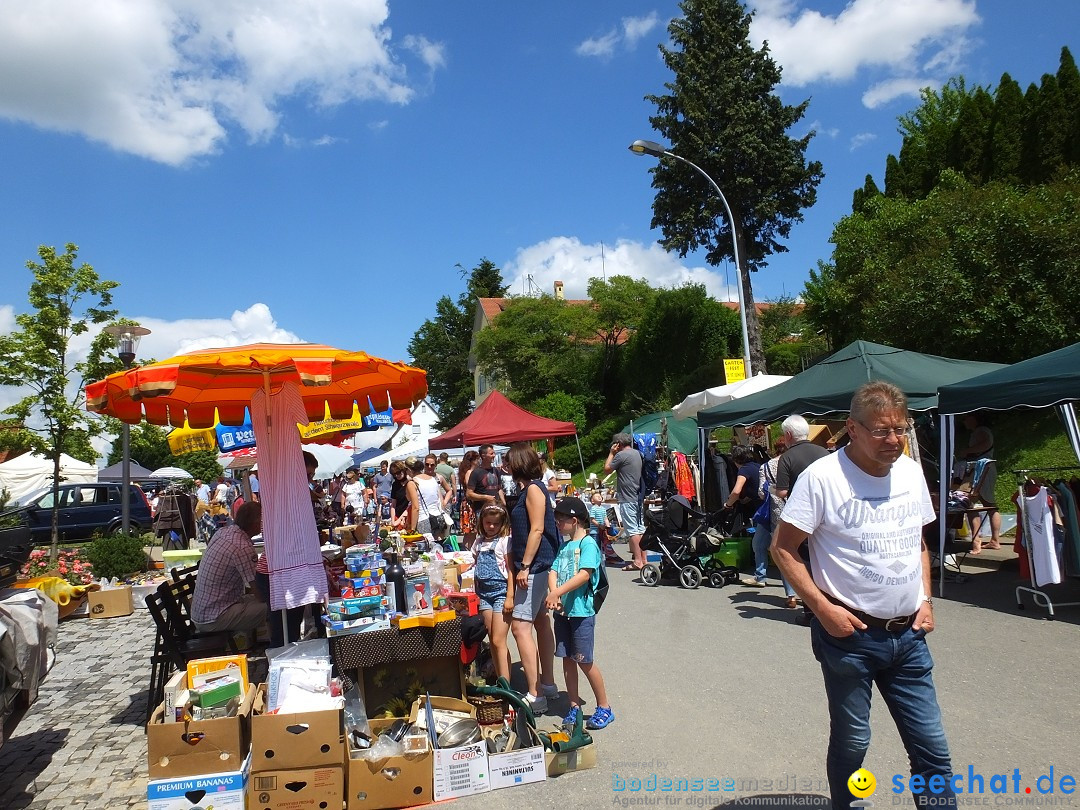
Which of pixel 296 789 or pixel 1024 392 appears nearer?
pixel 296 789

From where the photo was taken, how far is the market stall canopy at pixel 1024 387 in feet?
22.6

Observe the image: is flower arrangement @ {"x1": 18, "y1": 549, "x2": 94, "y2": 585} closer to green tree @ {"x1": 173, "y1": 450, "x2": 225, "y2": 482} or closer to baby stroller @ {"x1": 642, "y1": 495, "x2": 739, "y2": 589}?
baby stroller @ {"x1": 642, "y1": 495, "x2": 739, "y2": 589}

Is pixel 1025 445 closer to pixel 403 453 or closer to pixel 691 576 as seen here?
pixel 691 576

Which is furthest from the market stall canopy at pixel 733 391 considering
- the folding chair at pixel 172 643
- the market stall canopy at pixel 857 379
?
the folding chair at pixel 172 643

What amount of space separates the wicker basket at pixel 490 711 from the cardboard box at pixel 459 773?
667 millimetres

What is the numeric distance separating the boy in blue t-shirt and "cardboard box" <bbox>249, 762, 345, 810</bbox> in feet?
4.57

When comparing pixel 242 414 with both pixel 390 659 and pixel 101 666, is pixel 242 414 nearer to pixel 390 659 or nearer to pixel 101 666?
pixel 101 666

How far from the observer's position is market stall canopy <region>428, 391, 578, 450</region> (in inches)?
658

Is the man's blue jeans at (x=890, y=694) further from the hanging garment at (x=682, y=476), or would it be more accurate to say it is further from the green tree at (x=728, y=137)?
the green tree at (x=728, y=137)

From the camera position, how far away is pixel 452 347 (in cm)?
6588

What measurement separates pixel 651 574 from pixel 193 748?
6952mm

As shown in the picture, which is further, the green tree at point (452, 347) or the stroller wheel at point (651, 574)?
the green tree at point (452, 347)

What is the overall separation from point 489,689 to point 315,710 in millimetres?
1113
